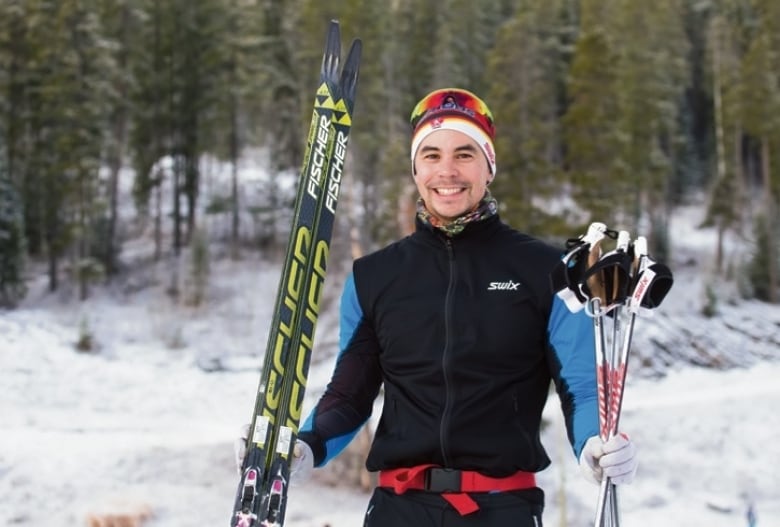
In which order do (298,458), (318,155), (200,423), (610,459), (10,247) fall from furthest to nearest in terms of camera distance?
(10,247) < (200,423) < (318,155) < (298,458) < (610,459)

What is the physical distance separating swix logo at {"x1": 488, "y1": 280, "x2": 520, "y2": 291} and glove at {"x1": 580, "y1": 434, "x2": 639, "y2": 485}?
1.65 ft

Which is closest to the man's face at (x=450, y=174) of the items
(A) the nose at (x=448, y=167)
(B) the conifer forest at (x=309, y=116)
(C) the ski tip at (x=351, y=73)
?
(A) the nose at (x=448, y=167)

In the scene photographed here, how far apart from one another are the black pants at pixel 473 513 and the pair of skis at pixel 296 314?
0.42 metres

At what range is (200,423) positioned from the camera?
625 inches

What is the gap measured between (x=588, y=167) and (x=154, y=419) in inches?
614

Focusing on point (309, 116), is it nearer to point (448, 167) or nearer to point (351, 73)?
point (351, 73)

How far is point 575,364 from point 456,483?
19.5 inches

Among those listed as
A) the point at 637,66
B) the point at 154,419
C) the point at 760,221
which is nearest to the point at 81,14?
the point at 154,419

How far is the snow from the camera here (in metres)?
12.4

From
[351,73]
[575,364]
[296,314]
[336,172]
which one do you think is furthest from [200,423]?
[575,364]

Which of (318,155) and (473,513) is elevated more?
(318,155)

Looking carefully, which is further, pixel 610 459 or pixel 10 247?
pixel 10 247

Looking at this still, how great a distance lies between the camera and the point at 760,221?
2889 centimetres

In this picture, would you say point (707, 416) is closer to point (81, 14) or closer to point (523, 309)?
point (523, 309)
